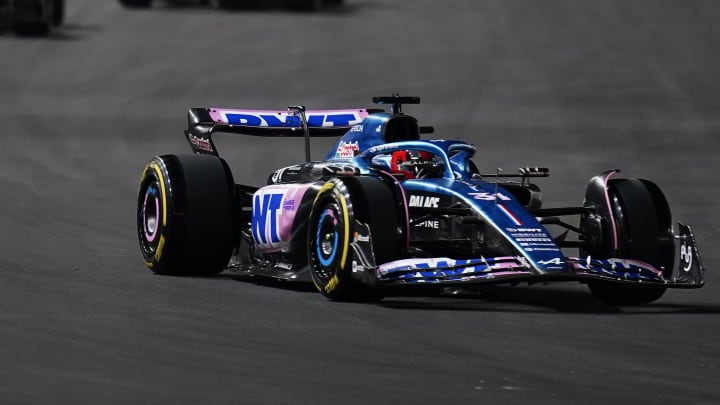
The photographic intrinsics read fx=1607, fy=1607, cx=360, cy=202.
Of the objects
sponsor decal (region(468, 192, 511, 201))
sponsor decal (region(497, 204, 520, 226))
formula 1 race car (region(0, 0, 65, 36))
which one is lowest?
sponsor decal (region(497, 204, 520, 226))

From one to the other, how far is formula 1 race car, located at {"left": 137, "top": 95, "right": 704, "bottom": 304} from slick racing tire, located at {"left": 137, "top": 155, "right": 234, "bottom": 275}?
11mm

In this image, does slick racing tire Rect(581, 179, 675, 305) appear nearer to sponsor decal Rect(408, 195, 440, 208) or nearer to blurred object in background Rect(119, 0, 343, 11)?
sponsor decal Rect(408, 195, 440, 208)

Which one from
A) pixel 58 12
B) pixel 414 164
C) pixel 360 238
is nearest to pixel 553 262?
pixel 360 238

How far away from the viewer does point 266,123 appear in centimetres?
1479

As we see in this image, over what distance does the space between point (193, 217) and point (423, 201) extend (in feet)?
6.79

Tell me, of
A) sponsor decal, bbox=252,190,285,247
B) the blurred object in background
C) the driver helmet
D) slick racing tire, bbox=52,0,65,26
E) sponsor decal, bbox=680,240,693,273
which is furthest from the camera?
the blurred object in background

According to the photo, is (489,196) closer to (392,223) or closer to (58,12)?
(392,223)

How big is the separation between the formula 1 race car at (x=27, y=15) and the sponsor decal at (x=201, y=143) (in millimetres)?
23375

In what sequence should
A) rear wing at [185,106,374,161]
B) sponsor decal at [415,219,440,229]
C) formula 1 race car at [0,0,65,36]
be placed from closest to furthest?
sponsor decal at [415,219,440,229]
rear wing at [185,106,374,161]
formula 1 race car at [0,0,65,36]

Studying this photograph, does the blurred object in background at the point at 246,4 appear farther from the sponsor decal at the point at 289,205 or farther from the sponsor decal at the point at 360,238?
the sponsor decal at the point at 360,238

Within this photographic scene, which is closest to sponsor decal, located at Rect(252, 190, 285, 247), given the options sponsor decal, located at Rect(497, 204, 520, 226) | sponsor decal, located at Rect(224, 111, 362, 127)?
sponsor decal, located at Rect(224, 111, 362, 127)

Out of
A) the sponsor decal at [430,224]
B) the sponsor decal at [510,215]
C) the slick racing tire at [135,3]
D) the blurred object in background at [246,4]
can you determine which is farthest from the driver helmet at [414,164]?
the slick racing tire at [135,3]

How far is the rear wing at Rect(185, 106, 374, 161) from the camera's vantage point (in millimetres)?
14695

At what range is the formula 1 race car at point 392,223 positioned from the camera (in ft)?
36.9
